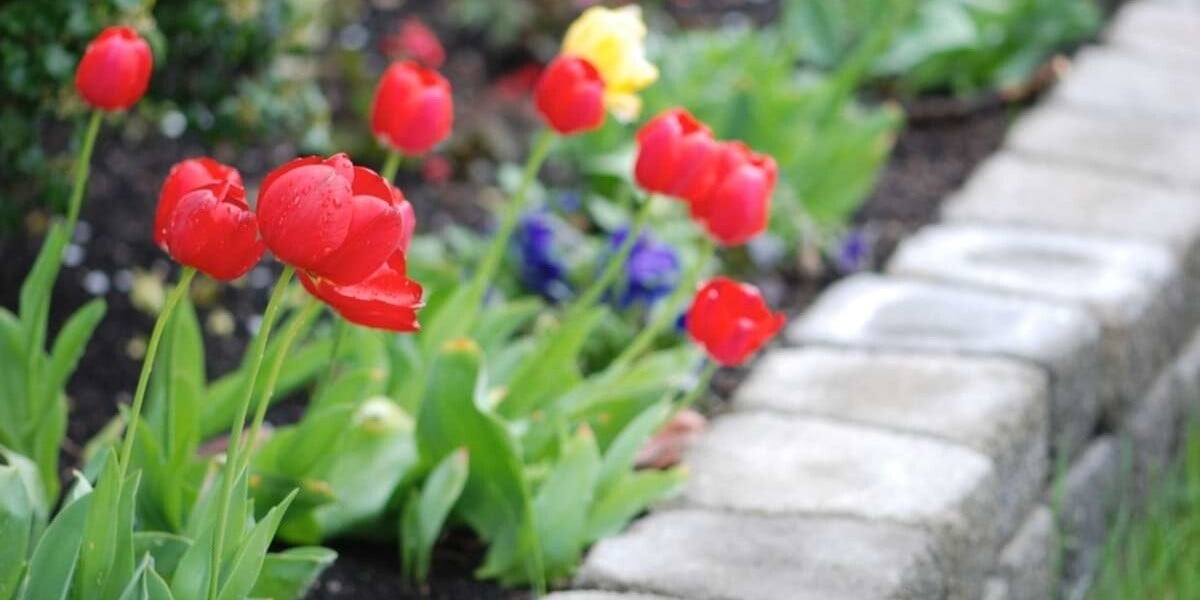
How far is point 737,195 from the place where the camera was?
187 centimetres

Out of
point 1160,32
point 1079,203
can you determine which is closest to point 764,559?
point 1079,203

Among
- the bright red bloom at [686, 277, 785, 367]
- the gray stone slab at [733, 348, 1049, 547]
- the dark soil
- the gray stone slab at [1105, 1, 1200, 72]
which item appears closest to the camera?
the bright red bloom at [686, 277, 785, 367]

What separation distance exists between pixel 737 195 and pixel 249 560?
0.67 metres

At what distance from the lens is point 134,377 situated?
8.04 feet

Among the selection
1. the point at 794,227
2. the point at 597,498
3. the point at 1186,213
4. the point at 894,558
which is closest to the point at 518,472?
the point at 597,498

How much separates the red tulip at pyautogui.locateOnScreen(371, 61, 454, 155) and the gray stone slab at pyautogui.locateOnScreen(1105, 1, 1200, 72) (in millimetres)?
2403

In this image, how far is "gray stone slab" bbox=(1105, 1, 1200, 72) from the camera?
3.88 m

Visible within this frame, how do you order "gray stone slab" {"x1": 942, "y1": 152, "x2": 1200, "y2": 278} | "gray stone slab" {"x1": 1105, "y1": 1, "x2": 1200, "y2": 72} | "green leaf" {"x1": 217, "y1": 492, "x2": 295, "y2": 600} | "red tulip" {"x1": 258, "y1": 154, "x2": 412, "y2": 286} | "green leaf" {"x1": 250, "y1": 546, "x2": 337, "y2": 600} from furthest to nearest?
"gray stone slab" {"x1": 1105, "y1": 1, "x2": 1200, "y2": 72} → "gray stone slab" {"x1": 942, "y1": 152, "x2": 1200, "y2": 278} → "green leaf" {"x1": 250, "y1": 546, "x2": 337, "y2": 600} → "green leaf" {"x1": 217, "y1": 492, "x2": 295, "y2": 600} → "red tulip" {"x1": 258, "y1": 154, "x2": 412, "y2": 286}

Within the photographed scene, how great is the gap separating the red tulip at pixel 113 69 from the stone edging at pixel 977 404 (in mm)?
656

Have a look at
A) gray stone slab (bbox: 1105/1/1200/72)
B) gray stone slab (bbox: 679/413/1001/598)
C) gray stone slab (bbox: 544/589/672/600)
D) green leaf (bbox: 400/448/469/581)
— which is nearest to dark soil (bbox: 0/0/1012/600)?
green leaf (bbox: 400/448/469/581)

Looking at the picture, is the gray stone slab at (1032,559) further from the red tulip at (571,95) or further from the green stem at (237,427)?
the green stem at (237,427)

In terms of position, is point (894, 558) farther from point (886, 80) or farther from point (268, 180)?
point (886, 80)

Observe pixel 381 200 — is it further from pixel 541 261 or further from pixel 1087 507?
pixel 1087 507

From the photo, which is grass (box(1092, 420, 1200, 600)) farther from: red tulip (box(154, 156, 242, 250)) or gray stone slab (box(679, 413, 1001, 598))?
red tulip (box(154, 156, 242, 250))
